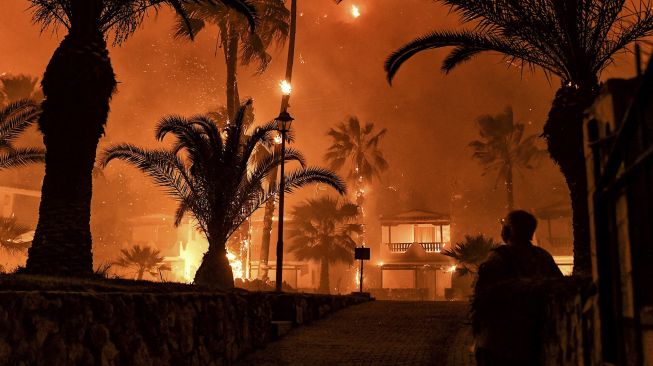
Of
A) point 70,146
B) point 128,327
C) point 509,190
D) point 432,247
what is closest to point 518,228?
point 128,327

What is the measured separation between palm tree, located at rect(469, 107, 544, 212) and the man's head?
1513 inches

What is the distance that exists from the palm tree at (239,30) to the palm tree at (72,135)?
51.9 ft

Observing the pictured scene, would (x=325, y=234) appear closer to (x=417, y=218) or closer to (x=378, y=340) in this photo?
(x=417, y=218)

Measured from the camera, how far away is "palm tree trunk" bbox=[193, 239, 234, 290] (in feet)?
53.4

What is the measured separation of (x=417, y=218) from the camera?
45.1m

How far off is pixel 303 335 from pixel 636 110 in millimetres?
10679

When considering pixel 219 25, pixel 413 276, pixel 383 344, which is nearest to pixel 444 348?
pixel 383 344

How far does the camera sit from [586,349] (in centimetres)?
360

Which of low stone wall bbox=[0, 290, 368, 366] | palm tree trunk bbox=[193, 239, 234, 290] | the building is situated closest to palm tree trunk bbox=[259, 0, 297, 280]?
the building

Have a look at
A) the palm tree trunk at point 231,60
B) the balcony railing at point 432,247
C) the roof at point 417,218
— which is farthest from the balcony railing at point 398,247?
the palm tree trunk at point 231,60

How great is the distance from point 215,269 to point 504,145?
99.0 feet

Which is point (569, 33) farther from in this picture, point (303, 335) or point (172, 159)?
point (172, 159)

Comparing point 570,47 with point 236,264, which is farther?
point 236,264

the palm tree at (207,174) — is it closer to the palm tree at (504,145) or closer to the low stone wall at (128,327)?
the low stone wall at (128,327)
